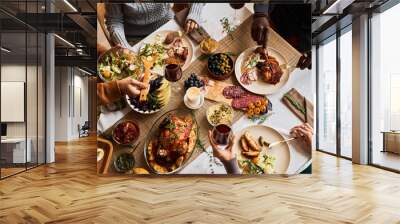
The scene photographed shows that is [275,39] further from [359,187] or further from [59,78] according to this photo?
[59,78]

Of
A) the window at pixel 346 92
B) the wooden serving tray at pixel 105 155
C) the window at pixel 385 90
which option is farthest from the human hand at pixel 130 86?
the window at pixel 346 92

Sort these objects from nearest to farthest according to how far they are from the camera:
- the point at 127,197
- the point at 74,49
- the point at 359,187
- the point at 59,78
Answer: the point at 127,197 → the point at 359,187 → the point at 74,49 → the point at 59,78

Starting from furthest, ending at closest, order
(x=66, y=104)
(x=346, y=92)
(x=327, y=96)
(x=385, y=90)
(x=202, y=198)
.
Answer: (x=66, y=104) < (x=327, y=96) < (x=346, y=92) < (x=385, y=90) < (x=202, y=198)

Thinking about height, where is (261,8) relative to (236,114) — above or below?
above

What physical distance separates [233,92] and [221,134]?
691 mm

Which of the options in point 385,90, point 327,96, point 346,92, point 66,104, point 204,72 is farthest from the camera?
point 66,104

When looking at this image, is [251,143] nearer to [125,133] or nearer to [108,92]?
[125,133]

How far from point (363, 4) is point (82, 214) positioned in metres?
5.69

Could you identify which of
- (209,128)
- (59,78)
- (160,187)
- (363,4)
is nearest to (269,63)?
(209,128)

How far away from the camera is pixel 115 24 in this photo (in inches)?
232

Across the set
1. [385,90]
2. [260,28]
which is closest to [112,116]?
[260,28]

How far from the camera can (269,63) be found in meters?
5.91

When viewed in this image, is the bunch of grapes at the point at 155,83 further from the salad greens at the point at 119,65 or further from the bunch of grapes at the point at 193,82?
the bunch of grapes at the point at 193,82

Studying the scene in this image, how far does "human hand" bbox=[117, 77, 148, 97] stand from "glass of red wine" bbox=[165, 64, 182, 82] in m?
0.44
